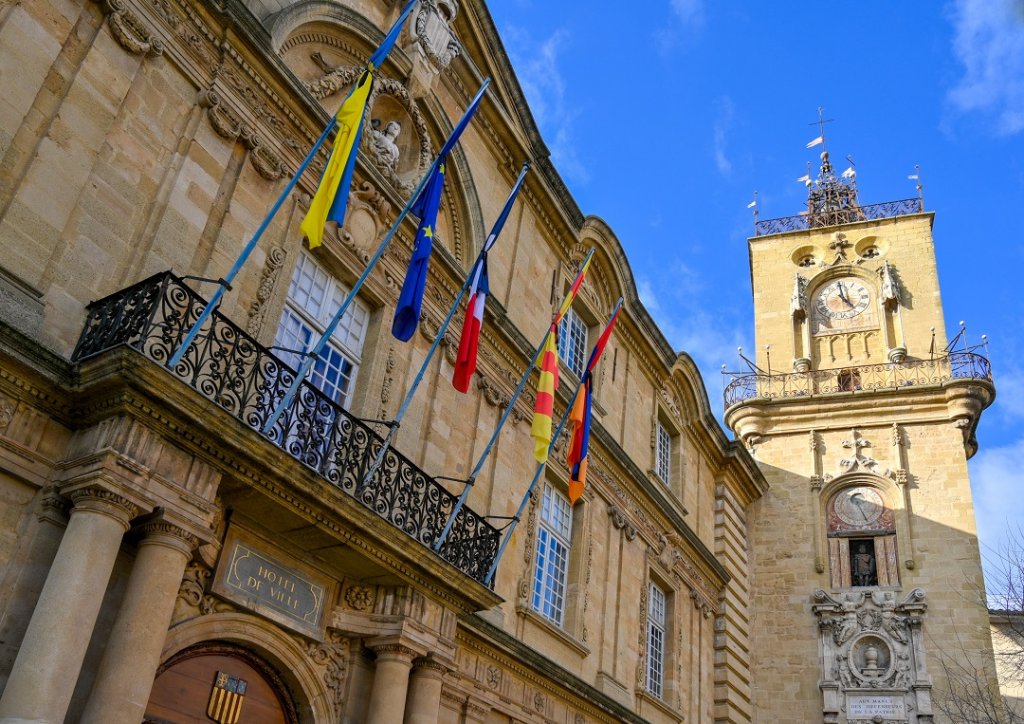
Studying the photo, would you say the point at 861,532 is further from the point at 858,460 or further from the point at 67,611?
the point at 67,611

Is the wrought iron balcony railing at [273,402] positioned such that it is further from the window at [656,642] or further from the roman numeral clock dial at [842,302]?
the roman numeral clock dial at [842,302]

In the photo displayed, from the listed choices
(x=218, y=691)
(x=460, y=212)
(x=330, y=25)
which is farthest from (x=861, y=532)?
(x=218, y=691)

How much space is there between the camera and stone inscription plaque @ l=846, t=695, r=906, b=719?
58.1 ft

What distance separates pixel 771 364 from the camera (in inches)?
915

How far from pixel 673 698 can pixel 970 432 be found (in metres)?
9.98

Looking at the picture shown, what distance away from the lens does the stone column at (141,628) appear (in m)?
6.01

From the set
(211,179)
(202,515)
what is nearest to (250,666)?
(202,515)

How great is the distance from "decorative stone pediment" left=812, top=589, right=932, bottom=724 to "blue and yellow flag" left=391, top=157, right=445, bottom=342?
13.3 m

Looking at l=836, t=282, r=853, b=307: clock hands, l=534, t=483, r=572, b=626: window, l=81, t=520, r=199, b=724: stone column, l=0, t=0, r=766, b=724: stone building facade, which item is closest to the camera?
l=81, t=520, r=199, b=724: stone column

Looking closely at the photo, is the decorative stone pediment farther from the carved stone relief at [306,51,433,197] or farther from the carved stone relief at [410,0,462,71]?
the carved stone relief at [410,0,462,71]

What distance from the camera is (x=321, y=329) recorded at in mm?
9672

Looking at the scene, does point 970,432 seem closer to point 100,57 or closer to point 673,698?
point 673,698

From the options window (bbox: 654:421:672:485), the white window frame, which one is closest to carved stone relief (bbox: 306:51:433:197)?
window (bbox: 654:421:672:485)

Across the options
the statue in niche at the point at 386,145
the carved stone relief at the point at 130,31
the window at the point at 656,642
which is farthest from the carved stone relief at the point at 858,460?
the carved stone relief at the point at 130,31
